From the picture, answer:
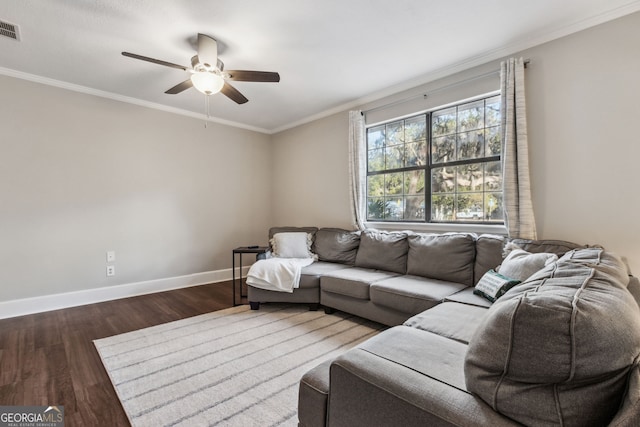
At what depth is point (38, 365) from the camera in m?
2.11

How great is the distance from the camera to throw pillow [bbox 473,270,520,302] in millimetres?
1987

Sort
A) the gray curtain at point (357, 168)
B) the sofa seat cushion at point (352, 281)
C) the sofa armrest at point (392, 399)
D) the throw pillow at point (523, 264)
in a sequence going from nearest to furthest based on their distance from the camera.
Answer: the sofa armrest at point (392, 399)
the throw pillow at point (523, 264)
the sofa seat cushion at point (352, 281)
the gray curtain at point (357, 168)

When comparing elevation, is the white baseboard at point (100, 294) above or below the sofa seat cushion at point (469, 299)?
below

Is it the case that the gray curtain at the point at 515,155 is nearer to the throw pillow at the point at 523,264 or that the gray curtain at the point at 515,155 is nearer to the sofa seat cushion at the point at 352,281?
the throw pillow at the point at 523,264

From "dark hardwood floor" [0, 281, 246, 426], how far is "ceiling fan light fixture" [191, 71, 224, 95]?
228cm

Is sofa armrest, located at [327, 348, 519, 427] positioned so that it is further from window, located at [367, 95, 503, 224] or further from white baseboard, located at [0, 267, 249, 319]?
white baseboard, located at [0, 267, 249, 319]

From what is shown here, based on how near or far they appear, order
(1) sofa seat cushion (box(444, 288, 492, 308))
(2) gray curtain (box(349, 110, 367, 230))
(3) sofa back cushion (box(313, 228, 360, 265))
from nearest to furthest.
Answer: (1) sofa seat cushion (box(444, 288, 492, 308)), (3) sofa back cushion (box(313, 228, 360, 265)), (2) gray curtain (box(349, 110, 367, 230))

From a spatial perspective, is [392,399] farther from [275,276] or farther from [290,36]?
[290,36]

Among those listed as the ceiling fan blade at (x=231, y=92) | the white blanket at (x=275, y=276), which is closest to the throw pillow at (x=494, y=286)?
the white blanket at (x=275, y=276)

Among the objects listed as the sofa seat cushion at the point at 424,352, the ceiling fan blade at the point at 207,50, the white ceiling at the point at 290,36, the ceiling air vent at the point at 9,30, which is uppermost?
the ceiling air vent at the point at 9,30

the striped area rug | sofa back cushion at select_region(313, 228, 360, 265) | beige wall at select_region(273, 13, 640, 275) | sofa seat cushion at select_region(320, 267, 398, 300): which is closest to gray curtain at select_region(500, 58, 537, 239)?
beige wall at select_region(273, 13, 640, 275)

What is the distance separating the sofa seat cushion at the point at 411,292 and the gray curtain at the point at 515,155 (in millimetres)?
736

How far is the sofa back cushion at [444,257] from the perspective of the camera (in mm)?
2629

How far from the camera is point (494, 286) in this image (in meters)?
2.07
